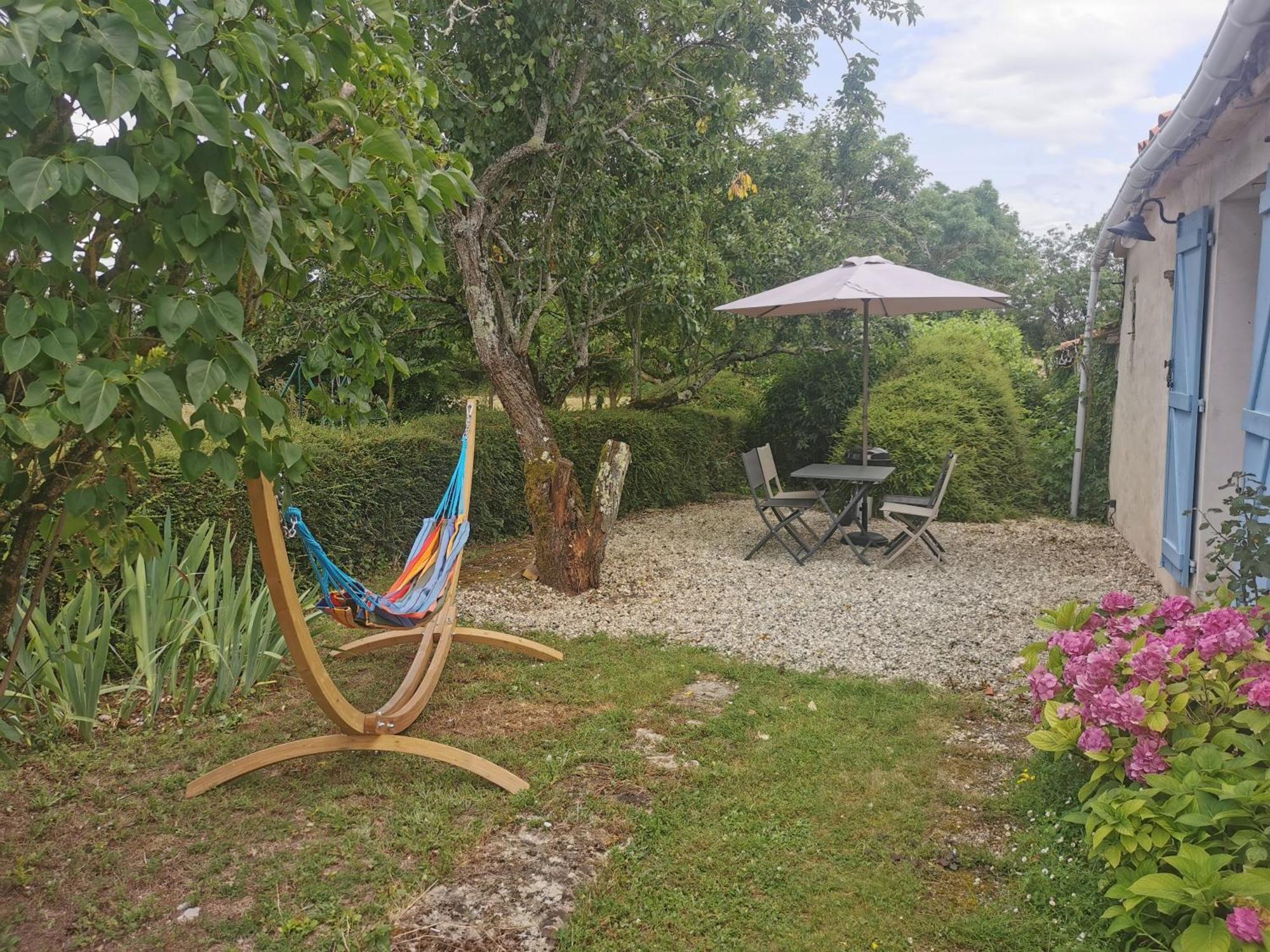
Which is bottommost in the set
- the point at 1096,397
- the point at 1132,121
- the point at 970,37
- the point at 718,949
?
the point at 718,949

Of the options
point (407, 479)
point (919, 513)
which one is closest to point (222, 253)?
point (407, 479)

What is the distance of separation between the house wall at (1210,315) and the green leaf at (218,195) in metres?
3.99

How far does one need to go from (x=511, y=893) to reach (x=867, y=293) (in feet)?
16.3

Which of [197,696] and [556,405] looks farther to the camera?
[556,405]

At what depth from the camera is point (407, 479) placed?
6555 mm

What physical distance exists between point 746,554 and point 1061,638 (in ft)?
13.4

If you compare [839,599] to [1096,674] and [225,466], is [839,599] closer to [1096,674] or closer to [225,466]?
[1096,674]

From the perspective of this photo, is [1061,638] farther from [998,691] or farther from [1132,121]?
[1132,121]

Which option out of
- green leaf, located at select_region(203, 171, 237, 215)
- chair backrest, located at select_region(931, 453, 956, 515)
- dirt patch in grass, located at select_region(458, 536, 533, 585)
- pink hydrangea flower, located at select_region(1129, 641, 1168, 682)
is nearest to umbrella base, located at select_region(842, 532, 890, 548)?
chair backrest, located at select_region(931, 453, 956, 515)

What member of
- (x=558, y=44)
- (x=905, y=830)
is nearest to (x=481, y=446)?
(x=558, y=44)

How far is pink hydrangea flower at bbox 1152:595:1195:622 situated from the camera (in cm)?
311

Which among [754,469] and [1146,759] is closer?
[1146,759]

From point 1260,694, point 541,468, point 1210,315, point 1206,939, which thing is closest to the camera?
point 1206,939

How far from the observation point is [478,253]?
6047mm
